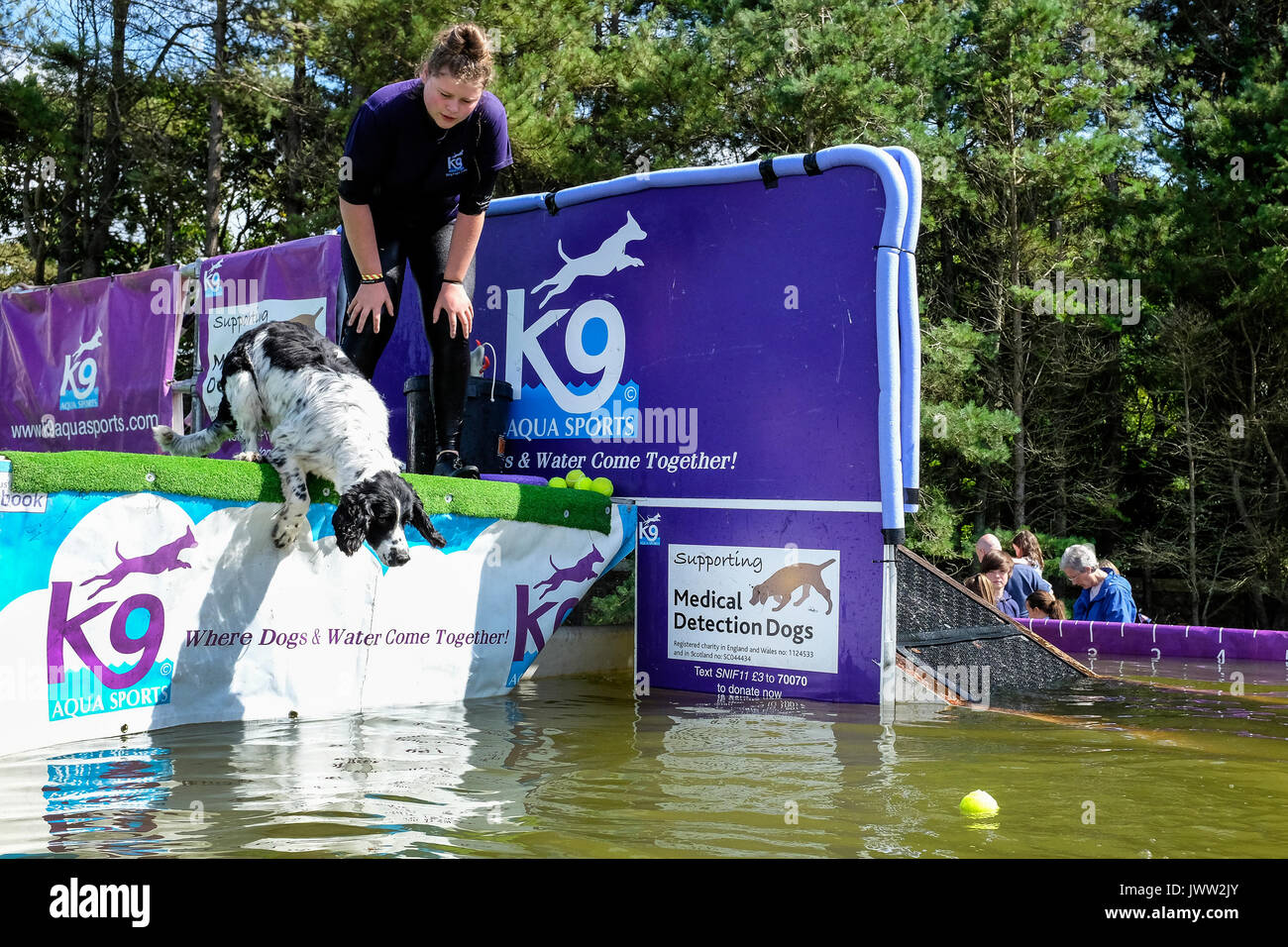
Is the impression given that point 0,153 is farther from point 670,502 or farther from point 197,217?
point 670,502

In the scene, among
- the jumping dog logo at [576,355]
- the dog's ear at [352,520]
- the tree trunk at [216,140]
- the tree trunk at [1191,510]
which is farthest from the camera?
the tree trunk at [216,140]

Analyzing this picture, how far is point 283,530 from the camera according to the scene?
4828 millimetres

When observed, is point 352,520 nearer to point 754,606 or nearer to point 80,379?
point 754,606

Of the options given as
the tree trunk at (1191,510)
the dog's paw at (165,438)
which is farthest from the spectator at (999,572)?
the tree trunk at (1191,510)

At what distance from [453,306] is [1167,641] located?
577 cm

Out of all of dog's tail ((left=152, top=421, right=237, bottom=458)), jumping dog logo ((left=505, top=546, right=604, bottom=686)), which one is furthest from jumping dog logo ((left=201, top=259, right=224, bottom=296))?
jumping dog logo ((left=505, top=546, right=604, bottom=686))

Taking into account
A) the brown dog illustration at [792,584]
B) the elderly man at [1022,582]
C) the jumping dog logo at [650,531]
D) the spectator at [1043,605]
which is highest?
the jumping dog logo at [650,531]

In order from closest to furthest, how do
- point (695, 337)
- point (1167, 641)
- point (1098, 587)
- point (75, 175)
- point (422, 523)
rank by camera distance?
point (422, 523), point (695, 337), point (1167, 641), point (1098, 587), point (75, 175)

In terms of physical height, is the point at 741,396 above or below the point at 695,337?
below

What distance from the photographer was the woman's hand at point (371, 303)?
5684 mm

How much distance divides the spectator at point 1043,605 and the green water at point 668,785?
344cm

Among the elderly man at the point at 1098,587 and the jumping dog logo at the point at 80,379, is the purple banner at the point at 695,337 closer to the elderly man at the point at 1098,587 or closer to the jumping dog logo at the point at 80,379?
the elderly man at the point at 1098,587

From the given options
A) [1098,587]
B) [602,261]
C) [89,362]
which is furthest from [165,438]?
[1098,587]
